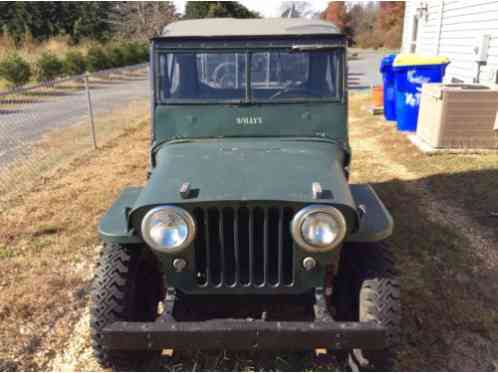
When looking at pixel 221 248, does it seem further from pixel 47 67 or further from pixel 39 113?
pixel 47 67

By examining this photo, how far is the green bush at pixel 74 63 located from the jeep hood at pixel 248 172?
18.4 meters

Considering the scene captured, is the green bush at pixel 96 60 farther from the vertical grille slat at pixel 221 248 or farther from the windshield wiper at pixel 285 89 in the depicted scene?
the vertical grille slat at pixel 221 248

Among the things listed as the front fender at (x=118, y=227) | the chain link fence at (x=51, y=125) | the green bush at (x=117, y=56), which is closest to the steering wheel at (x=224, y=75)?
the front fender at (x=118, y=227)

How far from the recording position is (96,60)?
22312 mm

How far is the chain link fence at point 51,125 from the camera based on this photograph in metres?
7.04

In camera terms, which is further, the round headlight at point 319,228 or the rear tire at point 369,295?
the rear tire at point 369,295

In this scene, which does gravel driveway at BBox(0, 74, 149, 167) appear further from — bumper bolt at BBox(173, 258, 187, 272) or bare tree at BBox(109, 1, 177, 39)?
bare tree at BBox(109, 1, 177, 39)

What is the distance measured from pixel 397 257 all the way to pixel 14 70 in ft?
50.5

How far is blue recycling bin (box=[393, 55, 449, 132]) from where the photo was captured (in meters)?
8.46

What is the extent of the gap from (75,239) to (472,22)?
30.8 feet

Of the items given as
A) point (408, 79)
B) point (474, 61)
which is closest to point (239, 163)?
point (408, 79)

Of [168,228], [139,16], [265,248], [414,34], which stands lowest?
[265,248]

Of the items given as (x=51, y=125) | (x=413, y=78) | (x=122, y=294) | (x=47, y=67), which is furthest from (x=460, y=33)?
(x=47, y=67)

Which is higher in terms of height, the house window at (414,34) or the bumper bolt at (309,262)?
the house window at (414,34)
